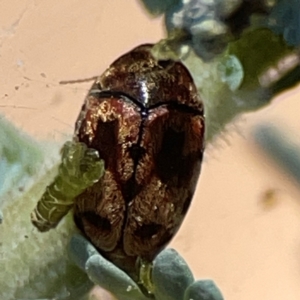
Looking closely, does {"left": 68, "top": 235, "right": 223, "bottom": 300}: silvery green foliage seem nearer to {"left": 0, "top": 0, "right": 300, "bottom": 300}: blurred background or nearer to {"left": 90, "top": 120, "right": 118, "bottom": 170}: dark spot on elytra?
{"left": 90, "top": 120, "right": 118, "bottom": 170}: dark spot on elytra

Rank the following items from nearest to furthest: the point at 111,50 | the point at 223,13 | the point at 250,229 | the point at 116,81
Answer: the point at 223,13, the point at 116,81, the point at 111,50, the point at 250,229

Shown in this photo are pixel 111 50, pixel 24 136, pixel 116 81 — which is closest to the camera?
pixel 116 81

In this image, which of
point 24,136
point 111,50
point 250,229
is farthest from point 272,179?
point 24,136

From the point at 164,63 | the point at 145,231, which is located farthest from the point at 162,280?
the point at 164,63

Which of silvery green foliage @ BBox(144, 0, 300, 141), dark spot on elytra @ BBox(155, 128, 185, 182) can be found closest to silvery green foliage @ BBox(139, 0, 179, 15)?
silvery green foliage @ BBox(144, 0, 300, 141)

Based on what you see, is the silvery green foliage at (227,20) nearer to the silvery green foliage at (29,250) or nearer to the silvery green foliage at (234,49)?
the silvery green foliage at (234,49)

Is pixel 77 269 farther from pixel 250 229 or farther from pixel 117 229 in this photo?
pixel 250 229

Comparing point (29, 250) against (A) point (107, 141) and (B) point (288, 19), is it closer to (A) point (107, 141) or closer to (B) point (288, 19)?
(A) point (107, 141)
